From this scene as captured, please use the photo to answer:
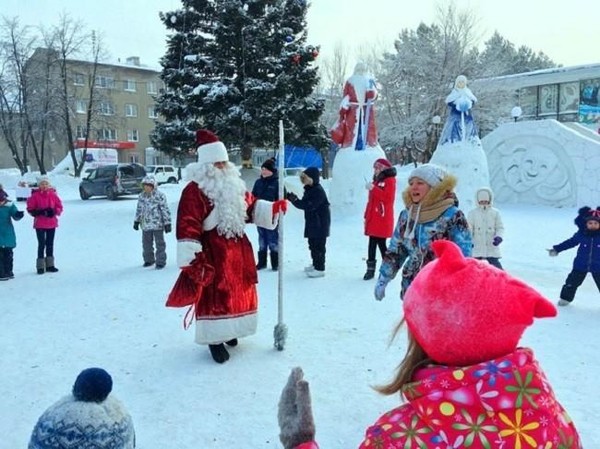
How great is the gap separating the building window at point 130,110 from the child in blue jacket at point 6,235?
48752mm

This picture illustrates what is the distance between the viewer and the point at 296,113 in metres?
17.9

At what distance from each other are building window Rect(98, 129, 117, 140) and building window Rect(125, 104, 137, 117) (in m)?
3.07


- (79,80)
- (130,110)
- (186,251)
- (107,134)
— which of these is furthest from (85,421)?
(130,110)

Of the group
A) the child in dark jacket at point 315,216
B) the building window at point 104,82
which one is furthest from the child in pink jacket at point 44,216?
the building window at point 104,82

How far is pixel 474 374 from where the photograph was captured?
133cm

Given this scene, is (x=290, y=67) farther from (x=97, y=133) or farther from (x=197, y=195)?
(x=97, y=133)

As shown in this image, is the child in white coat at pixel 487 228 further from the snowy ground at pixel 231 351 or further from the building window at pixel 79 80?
the building window at pixel 79 80

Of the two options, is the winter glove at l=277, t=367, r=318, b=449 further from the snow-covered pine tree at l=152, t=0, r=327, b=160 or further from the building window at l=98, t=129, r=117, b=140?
the building window at l=98, t=129, r=117, b=140

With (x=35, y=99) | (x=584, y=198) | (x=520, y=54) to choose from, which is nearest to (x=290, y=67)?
(x=584, y=198)

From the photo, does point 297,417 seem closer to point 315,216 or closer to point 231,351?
point 231,351

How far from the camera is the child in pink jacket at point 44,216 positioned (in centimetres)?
844

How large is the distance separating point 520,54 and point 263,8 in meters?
38.5

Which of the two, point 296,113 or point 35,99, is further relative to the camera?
point 35,99

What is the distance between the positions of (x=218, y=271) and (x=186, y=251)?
0.35m
